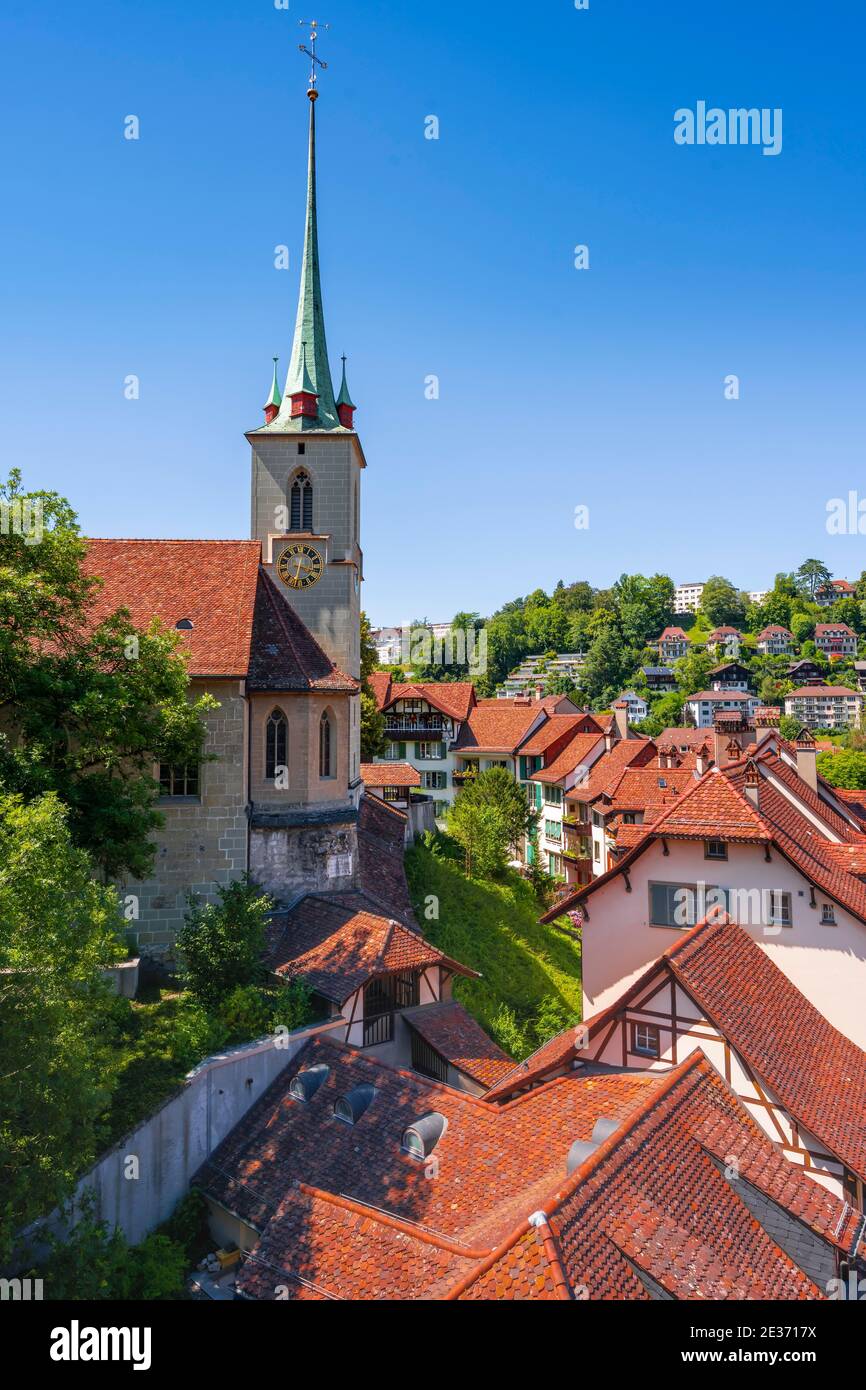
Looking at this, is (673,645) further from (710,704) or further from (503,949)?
(503,949)

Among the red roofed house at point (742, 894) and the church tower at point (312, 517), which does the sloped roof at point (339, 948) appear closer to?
the red roofed house at point (742, 894)

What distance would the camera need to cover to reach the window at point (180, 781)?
26.2m

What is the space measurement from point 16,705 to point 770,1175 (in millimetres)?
17825

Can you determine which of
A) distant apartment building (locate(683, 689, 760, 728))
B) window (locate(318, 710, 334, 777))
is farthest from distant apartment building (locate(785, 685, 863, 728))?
window (locate(318, 710, 334, 777))

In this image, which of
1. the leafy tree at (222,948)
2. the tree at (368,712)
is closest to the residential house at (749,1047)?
the leafy tree at (222,948)

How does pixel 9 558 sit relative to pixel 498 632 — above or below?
below

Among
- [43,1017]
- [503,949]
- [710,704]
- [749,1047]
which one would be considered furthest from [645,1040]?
[710,704]

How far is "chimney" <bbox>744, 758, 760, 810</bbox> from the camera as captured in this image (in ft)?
71.4

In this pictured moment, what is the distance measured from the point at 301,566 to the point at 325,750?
801 centimetres

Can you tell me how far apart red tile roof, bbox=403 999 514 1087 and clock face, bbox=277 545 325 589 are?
52.4 feet

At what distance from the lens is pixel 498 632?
18300 cm

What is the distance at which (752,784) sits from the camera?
72.8ft

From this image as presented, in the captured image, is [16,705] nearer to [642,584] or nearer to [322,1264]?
[322,1264]
